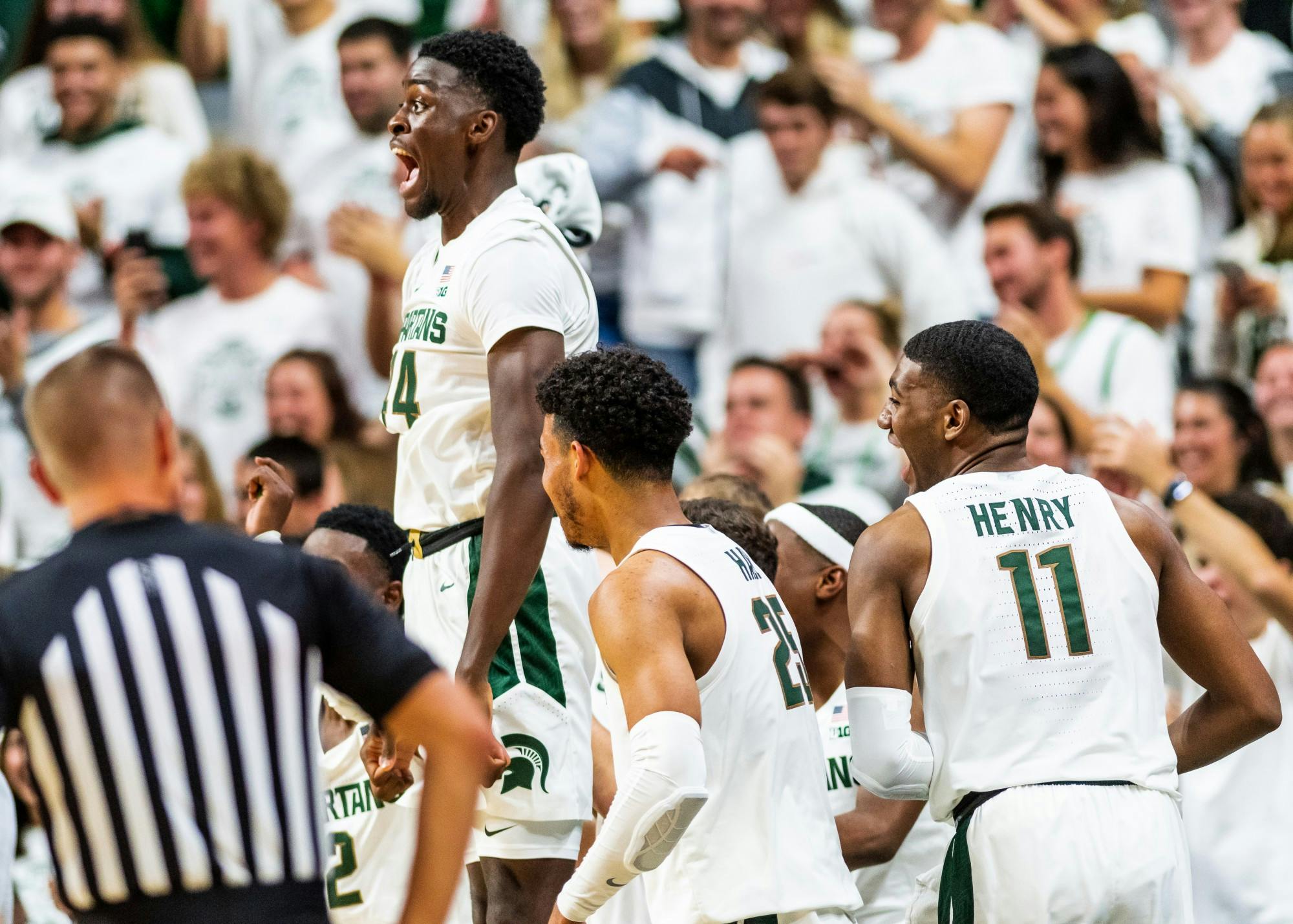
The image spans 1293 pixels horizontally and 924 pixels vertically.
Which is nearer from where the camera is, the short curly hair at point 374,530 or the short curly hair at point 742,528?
the short curly hair at point 742,528

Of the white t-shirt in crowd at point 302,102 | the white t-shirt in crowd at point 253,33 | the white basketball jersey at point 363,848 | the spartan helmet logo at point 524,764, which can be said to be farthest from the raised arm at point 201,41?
the spartan helmet logo at point 524,764

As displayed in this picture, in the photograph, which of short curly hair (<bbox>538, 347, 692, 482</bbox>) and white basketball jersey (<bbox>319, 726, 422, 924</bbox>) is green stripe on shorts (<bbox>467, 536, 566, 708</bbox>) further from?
white basketball jersey (<bbox>319, 726, 422, 924</bbox>)

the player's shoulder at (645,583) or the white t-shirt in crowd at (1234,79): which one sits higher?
the white t-shirt in crowd at (1234,79)

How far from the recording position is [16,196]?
32.7 ft

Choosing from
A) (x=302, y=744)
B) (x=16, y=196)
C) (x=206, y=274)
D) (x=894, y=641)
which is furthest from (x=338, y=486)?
(x=302, y=744)

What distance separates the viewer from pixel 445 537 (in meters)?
4.67

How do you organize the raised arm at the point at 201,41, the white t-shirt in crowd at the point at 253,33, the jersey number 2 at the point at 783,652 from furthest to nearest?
the raised arm at the point at 201,41 < the white t-shirt in crowd at the point at 253,33 < the jersey number 2 at the point at 783,652

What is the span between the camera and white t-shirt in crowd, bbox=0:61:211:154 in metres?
10.7

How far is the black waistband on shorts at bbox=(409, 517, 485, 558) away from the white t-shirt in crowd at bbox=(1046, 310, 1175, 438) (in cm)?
431

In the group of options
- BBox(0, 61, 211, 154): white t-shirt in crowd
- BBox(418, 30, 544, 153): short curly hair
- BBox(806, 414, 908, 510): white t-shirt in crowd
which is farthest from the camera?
BBox(0, 61, 211, 154): white t-shirt in crowd

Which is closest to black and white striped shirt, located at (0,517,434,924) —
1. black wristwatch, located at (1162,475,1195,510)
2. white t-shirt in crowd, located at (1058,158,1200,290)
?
black wristwatch, located at (1162,475,1195,510)

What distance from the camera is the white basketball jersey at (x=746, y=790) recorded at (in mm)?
3996

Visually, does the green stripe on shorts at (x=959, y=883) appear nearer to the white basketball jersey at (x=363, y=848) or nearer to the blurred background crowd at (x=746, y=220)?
the white basketball jersey at (x=363, y=848)

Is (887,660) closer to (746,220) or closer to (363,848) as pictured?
(363,848)
